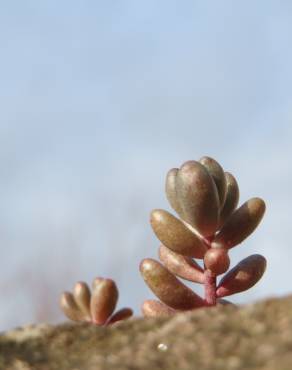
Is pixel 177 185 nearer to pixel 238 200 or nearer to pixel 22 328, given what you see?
pixel 238 200

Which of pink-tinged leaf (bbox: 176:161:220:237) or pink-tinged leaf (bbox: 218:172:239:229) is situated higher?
pink-tinged leaf (bbox: 218:172:239:229)

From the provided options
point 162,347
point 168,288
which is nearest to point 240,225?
point 168,288

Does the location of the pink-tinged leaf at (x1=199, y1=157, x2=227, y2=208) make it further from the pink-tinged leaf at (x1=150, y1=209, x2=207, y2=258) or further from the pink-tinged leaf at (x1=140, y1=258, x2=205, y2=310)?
the pink-tinged leaf at (x1=140, y1=258, x2=205, y2=310)

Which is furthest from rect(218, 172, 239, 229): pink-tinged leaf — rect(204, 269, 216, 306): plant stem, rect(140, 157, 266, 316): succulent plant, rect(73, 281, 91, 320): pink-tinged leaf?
rect(73, 281, 91, 320): pink-tinged leaf

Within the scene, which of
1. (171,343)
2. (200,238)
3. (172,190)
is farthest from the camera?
(172,190)

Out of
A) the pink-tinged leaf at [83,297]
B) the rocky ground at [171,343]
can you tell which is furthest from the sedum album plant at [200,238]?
the rocky ground at [171,343]

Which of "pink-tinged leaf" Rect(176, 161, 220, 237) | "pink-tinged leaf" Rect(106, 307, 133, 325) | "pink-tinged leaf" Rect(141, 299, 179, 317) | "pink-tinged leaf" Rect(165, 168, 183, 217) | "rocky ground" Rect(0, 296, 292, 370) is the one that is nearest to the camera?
"rocky ground" Rect(0, 296, 292, 370)

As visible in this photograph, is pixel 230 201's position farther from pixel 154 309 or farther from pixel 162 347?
pixel 162 347
